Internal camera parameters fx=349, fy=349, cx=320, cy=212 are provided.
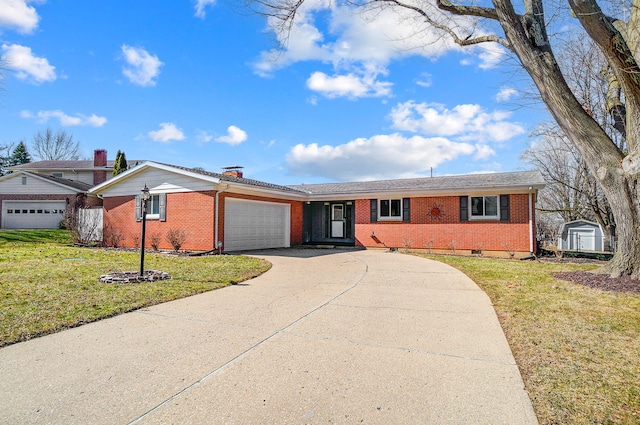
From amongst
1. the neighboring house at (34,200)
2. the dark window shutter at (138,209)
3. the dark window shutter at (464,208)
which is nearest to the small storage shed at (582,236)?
the dark window shutter at (464,208)

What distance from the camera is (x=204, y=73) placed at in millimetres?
12633

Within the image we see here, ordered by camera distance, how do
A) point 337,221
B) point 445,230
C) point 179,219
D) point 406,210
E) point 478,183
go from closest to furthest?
point 179,219
point 478,183
point 445,230
point 406,210
point 337,221

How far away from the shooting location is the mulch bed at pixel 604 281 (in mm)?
6516

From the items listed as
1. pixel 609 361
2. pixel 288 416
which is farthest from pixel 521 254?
pixel 288 416

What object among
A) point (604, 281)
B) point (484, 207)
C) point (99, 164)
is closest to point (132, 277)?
point (604, 281)

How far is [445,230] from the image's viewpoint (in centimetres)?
1474

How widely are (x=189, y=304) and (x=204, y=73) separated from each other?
32.5 feet

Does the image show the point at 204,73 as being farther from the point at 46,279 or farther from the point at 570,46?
the point at 570,46

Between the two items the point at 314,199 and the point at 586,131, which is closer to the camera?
the point at 586,131

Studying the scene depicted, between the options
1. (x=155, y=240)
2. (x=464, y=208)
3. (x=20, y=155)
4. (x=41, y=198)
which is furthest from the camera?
(x=20, y=155)

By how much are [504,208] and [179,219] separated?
12.9 metres

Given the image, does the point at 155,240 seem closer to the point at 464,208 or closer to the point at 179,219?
the point at 179,219

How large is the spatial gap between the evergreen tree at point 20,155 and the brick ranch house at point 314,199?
44.9 metres

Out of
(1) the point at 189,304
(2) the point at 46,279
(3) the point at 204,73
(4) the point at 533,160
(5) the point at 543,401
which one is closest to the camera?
(5) the point at 543,401
